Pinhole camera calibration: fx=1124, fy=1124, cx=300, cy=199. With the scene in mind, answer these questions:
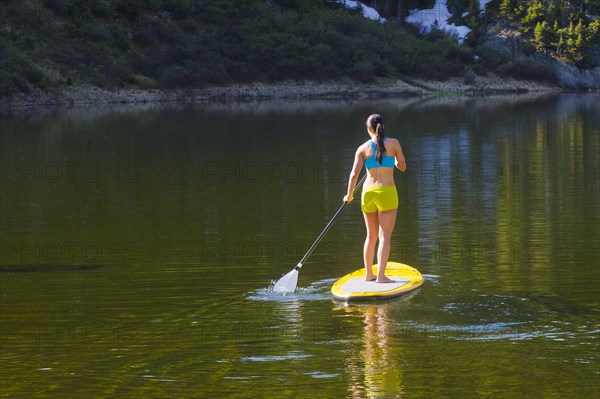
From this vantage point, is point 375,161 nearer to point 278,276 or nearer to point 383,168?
point 383,168

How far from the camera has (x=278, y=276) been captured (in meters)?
14.5

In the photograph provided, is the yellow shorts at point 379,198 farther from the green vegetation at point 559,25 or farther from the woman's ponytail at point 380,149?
the green vegetation at point 559,25

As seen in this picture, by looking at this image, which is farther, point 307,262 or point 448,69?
point 448,69

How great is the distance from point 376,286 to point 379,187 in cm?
114

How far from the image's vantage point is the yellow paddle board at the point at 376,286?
41.6ft

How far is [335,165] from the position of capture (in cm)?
2959

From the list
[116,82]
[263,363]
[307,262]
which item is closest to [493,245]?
[307,262]

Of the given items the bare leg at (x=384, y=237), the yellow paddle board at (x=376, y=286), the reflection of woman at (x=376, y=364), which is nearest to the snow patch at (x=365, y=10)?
the yellow paddle board at (x=376, y=286)

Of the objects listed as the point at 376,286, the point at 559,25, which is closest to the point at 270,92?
the point at 559,25

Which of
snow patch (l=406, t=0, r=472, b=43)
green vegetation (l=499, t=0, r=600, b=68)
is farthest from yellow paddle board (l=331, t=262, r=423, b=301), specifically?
green vegetation (l=499, t=0, r=600, b=68)

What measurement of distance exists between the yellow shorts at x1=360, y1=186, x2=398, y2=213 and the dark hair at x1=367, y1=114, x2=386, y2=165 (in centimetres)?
33

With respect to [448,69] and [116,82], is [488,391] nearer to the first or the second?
[116,82]

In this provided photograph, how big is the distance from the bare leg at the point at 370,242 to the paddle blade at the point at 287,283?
2.80ft

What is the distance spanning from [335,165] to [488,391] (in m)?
20.2
